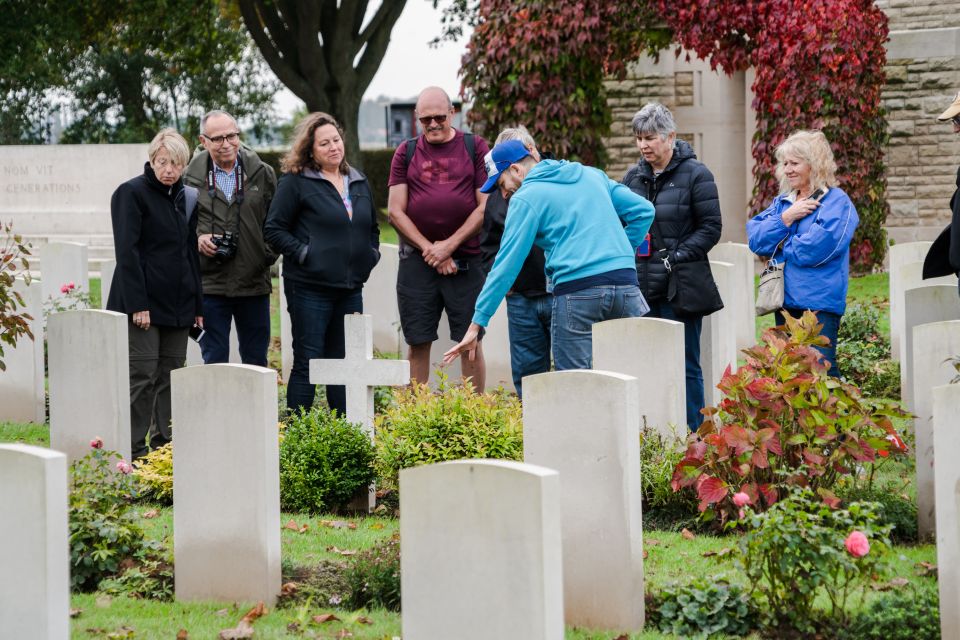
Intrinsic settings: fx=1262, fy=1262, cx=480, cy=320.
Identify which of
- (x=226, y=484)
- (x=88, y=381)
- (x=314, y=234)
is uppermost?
(x=314, y=234)

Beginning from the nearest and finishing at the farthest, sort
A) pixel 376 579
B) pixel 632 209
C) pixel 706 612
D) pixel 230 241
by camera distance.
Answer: pixel 706 612 → pixel 376 579 → pixel 632 209 → pixel 230 241

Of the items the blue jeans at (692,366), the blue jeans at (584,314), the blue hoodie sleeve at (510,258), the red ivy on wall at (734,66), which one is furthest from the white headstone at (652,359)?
the red ivy on wall at (734,66)

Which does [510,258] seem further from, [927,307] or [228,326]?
[228,326]

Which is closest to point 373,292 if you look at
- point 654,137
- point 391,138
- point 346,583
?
point 654,137

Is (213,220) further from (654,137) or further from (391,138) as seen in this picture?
(391,138)

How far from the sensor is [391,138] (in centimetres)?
3544

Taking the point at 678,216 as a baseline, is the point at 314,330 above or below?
below

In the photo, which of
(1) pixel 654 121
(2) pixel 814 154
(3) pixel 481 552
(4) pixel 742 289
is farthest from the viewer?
(4) pixel 742 289

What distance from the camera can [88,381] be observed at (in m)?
Answer: 6.15

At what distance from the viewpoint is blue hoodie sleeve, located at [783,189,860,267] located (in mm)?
6441

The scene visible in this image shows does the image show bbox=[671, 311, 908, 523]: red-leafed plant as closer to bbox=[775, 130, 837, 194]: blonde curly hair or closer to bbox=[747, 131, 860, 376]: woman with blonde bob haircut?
bbox=[747, 131, 860, 376]: woman with blonde bob haircut

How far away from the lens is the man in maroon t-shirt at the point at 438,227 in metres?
7.41

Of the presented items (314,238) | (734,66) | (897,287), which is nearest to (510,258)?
(314,238)

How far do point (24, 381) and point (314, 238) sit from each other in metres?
2.76
